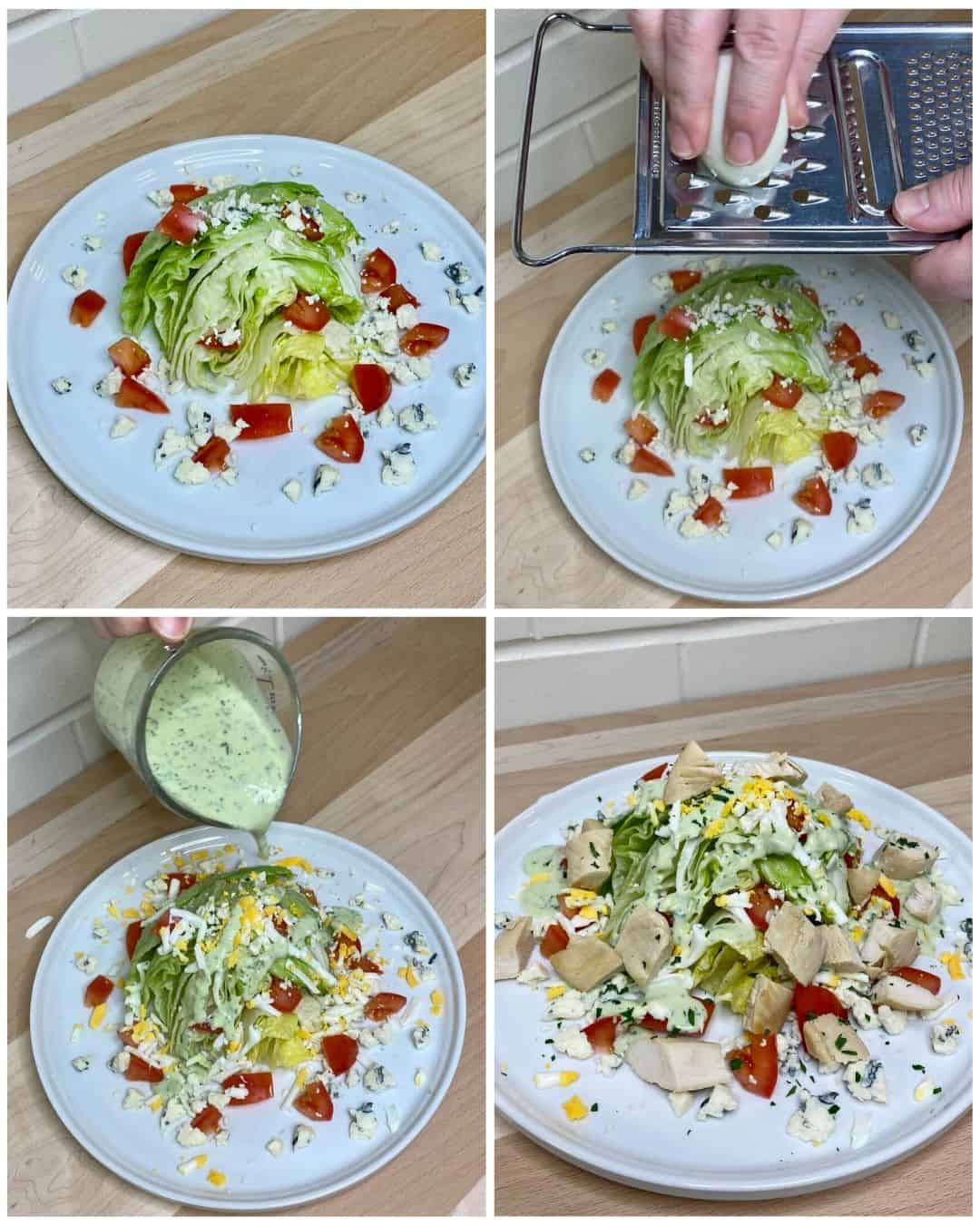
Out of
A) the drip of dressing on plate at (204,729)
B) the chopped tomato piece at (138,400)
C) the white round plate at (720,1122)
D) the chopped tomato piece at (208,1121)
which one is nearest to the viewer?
the white round plate at (720,1122)

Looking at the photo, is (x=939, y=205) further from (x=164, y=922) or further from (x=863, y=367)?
(x=164, y=922)

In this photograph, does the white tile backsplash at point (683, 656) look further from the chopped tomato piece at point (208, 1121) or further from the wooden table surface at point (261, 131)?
the chopped tomato piece at point (208, 1121)

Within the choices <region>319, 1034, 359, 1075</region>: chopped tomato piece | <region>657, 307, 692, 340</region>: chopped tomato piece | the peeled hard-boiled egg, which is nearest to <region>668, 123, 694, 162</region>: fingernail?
the peeled hard-boiled egg

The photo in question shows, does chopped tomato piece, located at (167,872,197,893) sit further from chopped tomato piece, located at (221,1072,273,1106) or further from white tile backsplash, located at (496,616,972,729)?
white tile backsplash, located at (496,616,972,729)

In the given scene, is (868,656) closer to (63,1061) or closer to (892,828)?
(892,828)

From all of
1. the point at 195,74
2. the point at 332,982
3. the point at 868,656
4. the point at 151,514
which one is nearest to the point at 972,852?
the point at 868,656

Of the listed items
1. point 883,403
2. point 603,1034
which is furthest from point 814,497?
point 603,1034

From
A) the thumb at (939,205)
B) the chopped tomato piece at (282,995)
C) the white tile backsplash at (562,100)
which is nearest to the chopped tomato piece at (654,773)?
the chopped tomato piece at (282,995)
